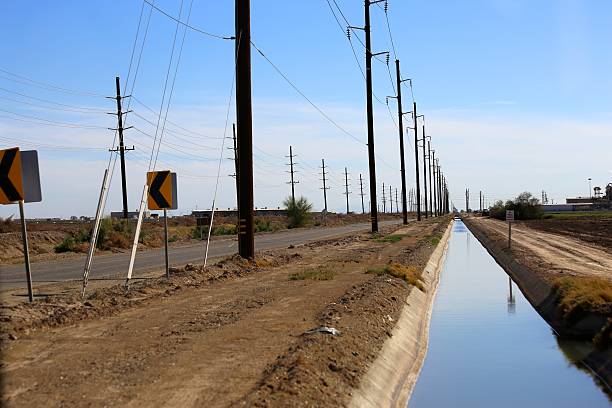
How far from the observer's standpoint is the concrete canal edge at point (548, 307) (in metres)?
13.2

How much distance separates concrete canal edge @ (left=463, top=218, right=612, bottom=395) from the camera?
43.2 ft

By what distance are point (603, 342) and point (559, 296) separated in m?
6.12

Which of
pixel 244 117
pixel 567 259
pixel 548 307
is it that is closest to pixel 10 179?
pixel 244 117

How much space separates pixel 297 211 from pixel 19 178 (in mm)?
80646

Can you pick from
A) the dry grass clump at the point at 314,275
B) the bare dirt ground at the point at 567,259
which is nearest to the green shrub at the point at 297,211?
the bare dirt ground at the point at 567,259

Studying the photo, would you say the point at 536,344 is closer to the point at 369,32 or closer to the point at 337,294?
the point at 337,294

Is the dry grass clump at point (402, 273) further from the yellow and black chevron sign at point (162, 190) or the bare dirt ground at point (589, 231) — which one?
the bare dirt ground at point (589, 231)

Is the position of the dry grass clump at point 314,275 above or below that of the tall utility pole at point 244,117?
below

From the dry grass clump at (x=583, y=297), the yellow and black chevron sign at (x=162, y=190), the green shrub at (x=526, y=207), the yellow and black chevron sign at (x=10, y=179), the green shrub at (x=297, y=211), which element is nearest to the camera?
the yellow and black chevron sign at (x=10, y=179)

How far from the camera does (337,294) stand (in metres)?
18.1

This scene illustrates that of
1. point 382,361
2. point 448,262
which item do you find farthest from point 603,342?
point 448,262

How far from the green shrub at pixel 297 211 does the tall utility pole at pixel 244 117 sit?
68964 mm

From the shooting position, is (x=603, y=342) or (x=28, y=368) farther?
(x=603, y=342)

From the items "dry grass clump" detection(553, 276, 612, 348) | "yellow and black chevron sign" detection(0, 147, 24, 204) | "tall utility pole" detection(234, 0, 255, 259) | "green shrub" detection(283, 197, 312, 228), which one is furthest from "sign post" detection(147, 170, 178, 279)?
"green shrub" detection(283, 197, 312, 228)
